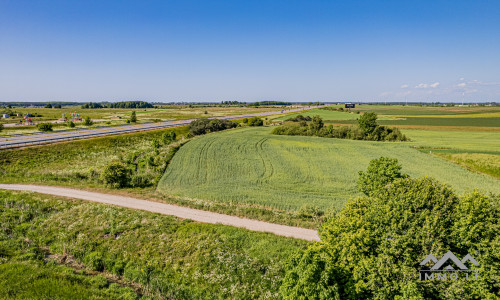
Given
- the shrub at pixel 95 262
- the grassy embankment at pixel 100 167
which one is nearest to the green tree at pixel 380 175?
the grassy embankment at pixel 100 167

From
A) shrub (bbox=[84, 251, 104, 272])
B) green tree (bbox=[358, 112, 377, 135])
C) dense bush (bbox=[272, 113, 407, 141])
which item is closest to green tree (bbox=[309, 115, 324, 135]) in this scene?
dense bush (bbox=[272, 113, 407, 141])

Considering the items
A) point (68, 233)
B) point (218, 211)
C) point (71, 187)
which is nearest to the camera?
point (68, 233)

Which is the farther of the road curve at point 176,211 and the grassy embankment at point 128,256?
the road curve at point 176,211

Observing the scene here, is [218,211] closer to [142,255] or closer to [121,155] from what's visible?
[142,255]

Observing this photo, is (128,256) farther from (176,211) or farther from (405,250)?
(405,250)

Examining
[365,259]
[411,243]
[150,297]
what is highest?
[411,243]

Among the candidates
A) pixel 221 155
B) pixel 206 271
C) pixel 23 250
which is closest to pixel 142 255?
pixel 206 271

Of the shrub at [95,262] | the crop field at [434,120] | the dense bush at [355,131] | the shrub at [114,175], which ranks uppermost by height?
the crop field at [434,120]

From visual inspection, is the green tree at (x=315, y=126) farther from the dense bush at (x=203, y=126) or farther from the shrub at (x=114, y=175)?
the shrub at (x=114, y=175)
